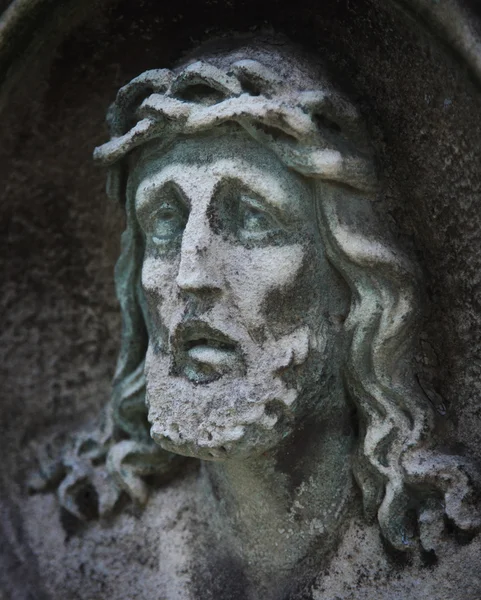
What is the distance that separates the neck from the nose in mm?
297

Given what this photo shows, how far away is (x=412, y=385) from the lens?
1.53 m

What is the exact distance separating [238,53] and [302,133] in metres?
0.21

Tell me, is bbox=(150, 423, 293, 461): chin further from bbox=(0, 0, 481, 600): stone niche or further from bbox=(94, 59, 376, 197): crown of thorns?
bbox=(94, 59, 376, 197): crown of thorns

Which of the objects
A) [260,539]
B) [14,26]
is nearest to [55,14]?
[14,26]

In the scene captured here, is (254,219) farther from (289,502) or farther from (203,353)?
(289,502)

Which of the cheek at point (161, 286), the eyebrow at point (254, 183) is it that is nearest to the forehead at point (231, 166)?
the eyebrow at point (254, 183)

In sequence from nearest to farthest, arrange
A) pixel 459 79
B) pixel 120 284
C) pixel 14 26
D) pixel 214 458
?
pixel 459 79 < pixel 214 458 < pixel 14 26 < pixel 120 284

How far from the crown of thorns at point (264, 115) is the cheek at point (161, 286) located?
20cm

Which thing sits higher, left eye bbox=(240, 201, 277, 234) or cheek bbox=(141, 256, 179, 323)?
left eye bbox=(240, 201, 277, 234)

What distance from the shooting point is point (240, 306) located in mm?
1453

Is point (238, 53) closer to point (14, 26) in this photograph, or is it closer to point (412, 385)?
point (14, 26)

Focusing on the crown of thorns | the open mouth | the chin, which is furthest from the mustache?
the crown of thorns

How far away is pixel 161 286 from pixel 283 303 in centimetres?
21

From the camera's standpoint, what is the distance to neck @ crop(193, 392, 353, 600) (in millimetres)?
1568
